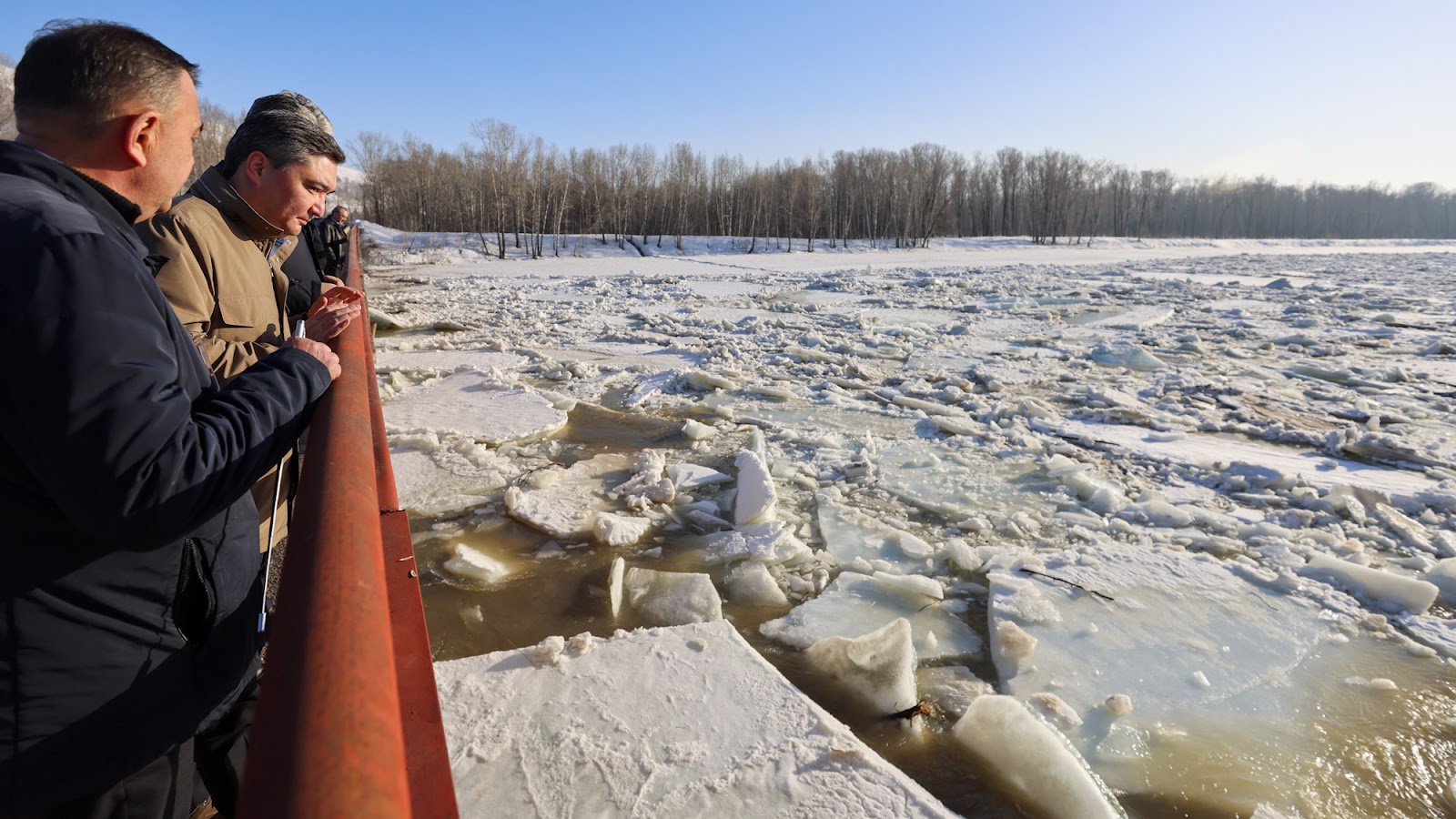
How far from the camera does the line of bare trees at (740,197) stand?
129 feet

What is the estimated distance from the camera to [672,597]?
2631mm

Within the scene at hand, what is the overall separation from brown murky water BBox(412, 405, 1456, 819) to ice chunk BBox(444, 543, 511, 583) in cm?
5

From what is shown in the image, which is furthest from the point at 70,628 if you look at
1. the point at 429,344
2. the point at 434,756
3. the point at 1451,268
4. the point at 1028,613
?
the point at 1451,268

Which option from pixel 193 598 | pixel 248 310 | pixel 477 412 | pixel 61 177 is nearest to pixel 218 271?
pixel 248 310

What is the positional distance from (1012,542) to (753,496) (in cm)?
118

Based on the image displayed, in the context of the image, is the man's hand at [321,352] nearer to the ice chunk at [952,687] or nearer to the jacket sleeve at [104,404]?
the jacket sleeve at [104,404]

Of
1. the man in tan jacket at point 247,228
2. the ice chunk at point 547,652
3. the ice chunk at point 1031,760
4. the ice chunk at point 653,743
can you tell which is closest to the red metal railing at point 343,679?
the ice chunk at point 653,743

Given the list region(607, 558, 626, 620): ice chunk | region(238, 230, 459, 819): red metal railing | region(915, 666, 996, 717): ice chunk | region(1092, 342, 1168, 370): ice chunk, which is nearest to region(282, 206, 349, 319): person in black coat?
region(607, 558, 626, 620): ice chunk

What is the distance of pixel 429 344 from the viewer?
24.8 feet

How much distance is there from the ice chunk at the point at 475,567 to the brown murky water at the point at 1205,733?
0.05m

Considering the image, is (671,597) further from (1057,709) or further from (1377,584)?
(1377,584)

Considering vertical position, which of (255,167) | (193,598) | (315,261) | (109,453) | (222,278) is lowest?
(193,598)

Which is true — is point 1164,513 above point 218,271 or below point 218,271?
below

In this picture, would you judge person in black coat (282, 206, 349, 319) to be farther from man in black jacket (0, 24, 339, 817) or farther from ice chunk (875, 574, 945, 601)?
ice chunk (875, 574, 945, 601)
